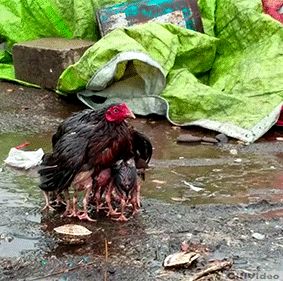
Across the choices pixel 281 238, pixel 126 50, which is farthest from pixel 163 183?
pixel 126 50

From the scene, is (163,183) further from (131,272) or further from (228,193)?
(131,272)

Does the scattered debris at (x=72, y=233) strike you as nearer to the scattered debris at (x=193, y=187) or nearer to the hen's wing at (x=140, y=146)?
the hen's wing at (x=140, y=146)

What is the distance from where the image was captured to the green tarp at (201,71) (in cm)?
743

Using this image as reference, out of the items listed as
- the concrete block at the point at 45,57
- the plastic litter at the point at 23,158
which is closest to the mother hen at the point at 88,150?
the plastic litter at the point at 23,158

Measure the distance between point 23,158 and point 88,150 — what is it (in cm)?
151

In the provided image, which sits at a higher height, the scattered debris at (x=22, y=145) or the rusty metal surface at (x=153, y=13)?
the rusty metal surface at (x=153, y=13)

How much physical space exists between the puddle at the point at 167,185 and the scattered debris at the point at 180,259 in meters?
0.34

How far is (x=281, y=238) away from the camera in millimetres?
4688

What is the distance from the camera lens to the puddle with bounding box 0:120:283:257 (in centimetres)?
474

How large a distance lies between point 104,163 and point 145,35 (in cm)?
333

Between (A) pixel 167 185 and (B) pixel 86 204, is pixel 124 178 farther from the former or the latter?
(A) pixel 167 185

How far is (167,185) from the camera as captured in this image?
5.73 meters

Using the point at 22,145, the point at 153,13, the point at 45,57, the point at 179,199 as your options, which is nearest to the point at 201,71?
the point at 153,13

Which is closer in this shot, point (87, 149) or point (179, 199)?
point (87, 149)
